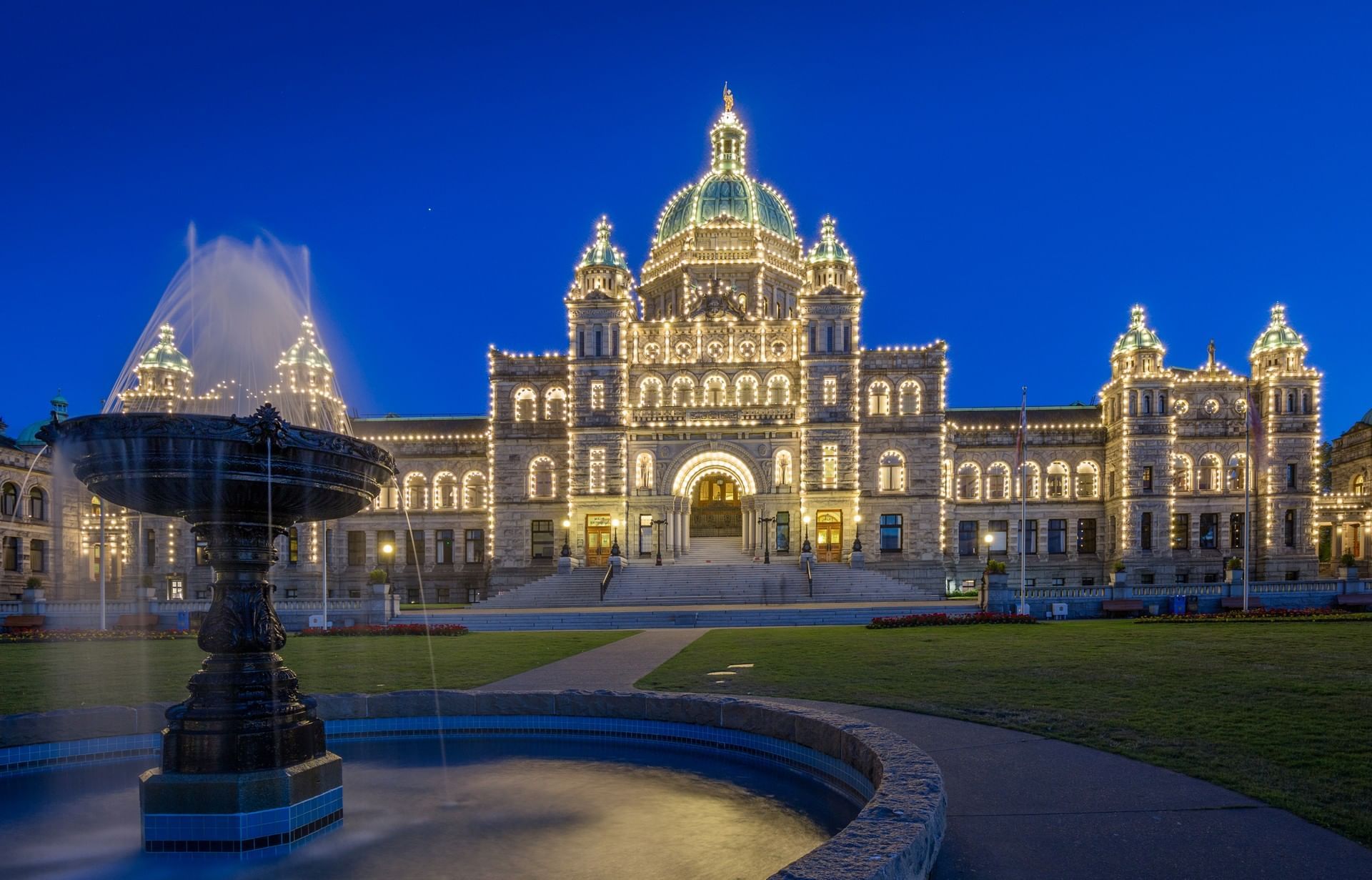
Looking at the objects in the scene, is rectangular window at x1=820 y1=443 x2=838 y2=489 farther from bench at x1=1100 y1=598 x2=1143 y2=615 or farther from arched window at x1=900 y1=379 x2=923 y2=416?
bench at x1=1100 y1=598 x2=1143 y2=615

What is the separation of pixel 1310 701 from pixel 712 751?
30.6 feet

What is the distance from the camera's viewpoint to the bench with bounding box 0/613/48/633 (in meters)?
35.6

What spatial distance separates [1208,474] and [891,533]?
20.6m

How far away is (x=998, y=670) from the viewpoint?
62.2 ft

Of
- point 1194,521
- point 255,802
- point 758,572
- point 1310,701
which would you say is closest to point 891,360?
point 758,572

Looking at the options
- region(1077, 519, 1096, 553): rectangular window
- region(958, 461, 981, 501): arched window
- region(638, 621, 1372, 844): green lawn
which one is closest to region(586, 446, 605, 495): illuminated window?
region(958, 461, 981, 501): arched window

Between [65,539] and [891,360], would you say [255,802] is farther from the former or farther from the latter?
[65,539]

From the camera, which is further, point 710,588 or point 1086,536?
point 1086,536

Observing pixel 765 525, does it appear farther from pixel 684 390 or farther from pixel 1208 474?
pixel 1208 474

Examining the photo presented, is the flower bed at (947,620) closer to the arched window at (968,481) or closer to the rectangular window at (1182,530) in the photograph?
the arched window at (968,481)

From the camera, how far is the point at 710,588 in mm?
46938

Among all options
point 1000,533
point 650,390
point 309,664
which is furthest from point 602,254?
point 309,664

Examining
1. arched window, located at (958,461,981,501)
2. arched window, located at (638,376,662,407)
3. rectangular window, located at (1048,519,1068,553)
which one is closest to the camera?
arched window, located at (638,376,662,407)

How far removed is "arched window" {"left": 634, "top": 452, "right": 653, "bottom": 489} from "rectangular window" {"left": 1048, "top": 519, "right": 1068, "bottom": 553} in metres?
25.3
